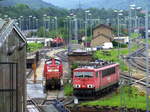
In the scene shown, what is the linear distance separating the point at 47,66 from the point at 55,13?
5619 inches

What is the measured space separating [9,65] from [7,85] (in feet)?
2.90

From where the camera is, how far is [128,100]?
3522 cm

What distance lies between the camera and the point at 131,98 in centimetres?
3631

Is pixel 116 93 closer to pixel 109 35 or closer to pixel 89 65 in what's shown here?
pixel 89 65

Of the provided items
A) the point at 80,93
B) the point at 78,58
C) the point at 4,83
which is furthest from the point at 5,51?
the point at 78,58

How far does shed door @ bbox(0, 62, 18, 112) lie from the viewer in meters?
17.1

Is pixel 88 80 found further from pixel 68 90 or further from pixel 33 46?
pixel 33 46

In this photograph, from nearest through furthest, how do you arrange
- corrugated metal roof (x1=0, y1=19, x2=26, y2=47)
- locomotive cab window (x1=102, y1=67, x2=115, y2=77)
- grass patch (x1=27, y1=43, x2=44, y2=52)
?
1. corrugated metal roof (x1=0, y1=19, x2=26, y2=47)
2. locomotive cab window (x1=102, y1=67, x2=115, y2=77)
3. grass patch (x1=27, y1=43, x2=44, y2=52)

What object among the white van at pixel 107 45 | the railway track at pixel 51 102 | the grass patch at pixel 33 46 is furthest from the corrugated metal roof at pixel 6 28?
the white van at pixel 107 45

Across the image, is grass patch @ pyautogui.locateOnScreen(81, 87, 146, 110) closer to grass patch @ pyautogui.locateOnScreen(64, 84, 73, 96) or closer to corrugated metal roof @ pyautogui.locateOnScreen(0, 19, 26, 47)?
grass patch @ pyautogui.locateOnScreen(64, 84, 73, 96)

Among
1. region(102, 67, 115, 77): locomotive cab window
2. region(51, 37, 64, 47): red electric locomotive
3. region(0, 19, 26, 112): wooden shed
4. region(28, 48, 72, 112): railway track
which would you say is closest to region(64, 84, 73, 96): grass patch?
region(28, 48, 72, 112): railway track

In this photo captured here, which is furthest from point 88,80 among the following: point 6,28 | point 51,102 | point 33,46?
point 33,46

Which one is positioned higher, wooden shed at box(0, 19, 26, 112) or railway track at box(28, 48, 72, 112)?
wooden shed at box(0, 19, 26, 112)

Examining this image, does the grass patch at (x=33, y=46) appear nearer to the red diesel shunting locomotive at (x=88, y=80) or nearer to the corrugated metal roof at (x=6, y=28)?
the red diesel shunting locomotive at (x=88, y=80)
